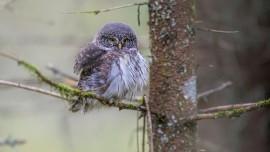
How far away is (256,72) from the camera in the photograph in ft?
18.0

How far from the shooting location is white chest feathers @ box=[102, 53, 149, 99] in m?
3.58

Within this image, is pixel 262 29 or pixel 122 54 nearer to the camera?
pixel 122 54

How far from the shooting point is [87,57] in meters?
3.87

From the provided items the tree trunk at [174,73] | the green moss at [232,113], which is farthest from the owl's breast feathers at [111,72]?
the green moss at [232,113]

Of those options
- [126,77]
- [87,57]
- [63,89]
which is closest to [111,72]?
[126,77]

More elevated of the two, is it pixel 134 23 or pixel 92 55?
pixel 134 23

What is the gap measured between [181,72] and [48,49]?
677cm

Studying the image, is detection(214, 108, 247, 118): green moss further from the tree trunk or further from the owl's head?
the owl's head

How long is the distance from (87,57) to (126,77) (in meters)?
0.43

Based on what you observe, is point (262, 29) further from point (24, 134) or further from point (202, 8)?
point (24, 134)

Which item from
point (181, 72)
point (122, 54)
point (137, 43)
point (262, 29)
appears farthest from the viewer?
point (262, 29)

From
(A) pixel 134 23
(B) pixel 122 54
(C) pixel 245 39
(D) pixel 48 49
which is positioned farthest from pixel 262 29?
(D) pixel 48 49

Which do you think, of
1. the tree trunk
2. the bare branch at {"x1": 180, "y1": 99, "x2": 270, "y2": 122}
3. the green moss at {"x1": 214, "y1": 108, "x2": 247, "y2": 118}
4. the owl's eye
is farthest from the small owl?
the green moss at {"x1": 214, "y1": 108, "x2": 247, "y2": 118}

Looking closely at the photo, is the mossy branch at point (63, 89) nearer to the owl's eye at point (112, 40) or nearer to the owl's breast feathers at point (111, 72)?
the owl's breast feathers at point (111, 72)
